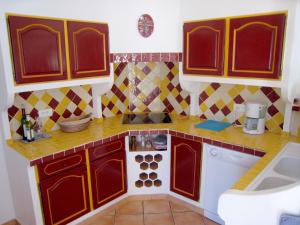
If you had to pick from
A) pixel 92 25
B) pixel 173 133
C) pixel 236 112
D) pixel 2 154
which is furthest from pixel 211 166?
pixel 2 154

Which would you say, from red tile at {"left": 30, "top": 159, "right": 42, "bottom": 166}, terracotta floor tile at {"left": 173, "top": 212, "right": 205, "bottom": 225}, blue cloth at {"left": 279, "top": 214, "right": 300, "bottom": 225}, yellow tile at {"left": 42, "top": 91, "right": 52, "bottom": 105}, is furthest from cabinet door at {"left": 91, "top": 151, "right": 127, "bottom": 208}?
blue cloth at {"left": 279, "top": 214, "right": 300, "bottom": 225}

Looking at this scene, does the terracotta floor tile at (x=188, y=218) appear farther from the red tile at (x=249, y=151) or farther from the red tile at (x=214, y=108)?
the red tile at (x=214, y=108)

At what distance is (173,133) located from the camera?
2480 mm

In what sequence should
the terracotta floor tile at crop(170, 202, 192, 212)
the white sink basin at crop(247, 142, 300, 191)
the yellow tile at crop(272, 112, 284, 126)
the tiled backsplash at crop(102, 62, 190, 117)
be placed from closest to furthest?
the white sink basin at crop(247, 142, 300, 191) < the yellow tile at crop(272, 112, 284, 126) < the terracotta floor tile at crop(170, 202, 192, 212) < the tiled backsplash at crop(102, 62, 190, 117)

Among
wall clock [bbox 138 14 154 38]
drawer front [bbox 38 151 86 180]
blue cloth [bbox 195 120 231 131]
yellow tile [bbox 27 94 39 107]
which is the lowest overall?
drawer front [bbox 38 151 86 180]

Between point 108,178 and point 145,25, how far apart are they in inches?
60.0

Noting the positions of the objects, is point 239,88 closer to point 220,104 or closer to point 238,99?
point 238,99

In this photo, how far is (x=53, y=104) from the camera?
8.03 ft

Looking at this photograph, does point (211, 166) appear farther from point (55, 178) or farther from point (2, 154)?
point (2, 154)

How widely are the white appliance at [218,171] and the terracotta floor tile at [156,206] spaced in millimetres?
413

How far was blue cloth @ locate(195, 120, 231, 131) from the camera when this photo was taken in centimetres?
247

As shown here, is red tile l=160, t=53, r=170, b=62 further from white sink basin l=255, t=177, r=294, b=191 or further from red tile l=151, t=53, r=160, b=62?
white sink basin l=255, t=177, r=294, b=191

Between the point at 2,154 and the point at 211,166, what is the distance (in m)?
1.85

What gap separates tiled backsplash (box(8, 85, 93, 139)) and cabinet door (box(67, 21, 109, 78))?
0.37 meters
